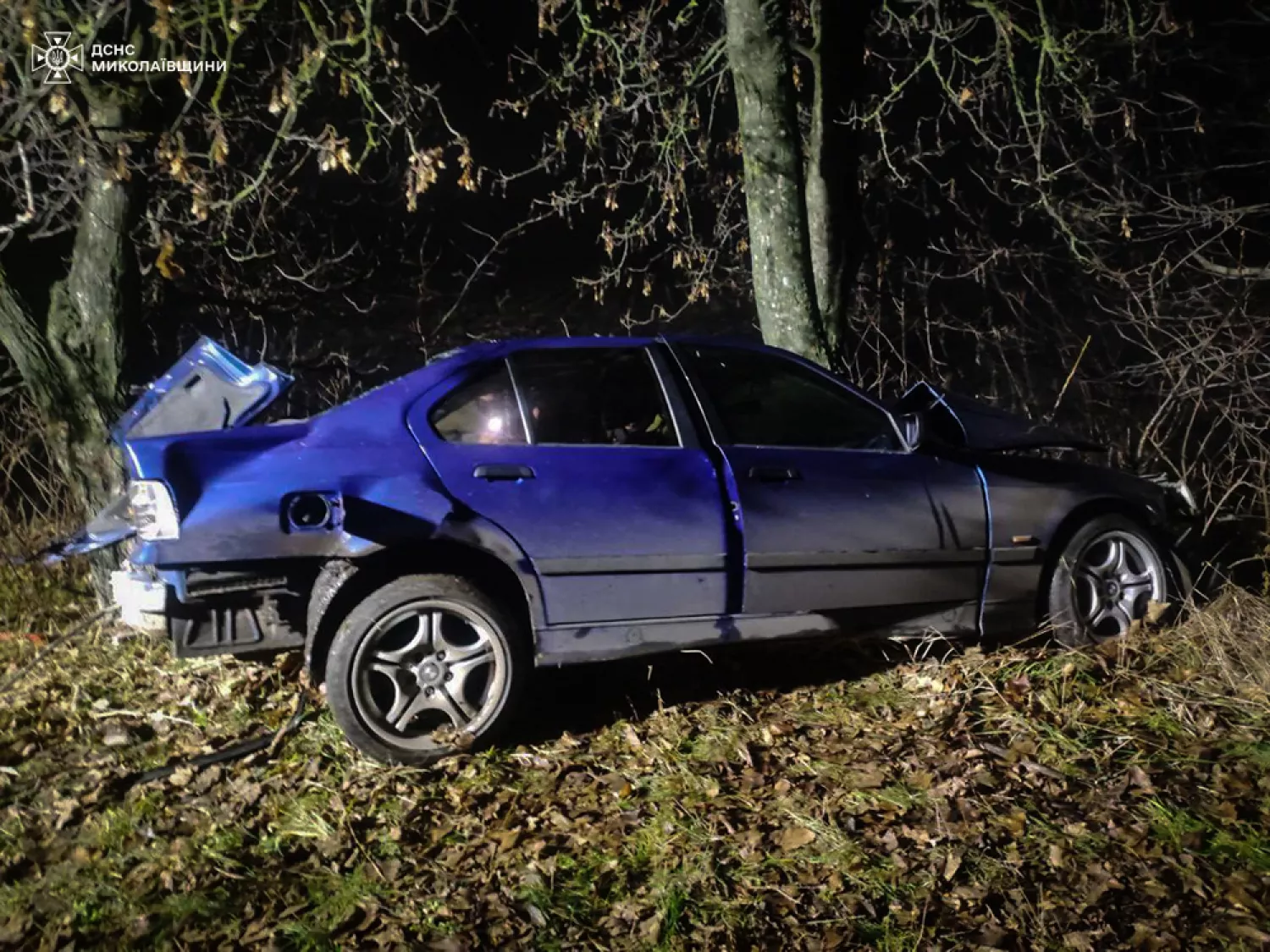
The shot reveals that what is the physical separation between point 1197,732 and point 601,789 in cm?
239

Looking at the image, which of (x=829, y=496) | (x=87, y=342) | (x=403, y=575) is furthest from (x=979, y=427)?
(x=87, y=342)

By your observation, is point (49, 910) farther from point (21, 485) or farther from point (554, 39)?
point (554, 39)

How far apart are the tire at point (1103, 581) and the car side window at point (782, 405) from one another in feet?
3.48

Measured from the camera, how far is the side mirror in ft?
15.4

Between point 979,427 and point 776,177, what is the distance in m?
2.31

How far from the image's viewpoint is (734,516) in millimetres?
4473

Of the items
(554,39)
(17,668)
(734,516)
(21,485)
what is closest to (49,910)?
(17,668)

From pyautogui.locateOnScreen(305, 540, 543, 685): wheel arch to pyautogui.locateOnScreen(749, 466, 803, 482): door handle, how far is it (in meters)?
1.04

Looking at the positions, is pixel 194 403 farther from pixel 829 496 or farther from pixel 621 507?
pixel 829 496

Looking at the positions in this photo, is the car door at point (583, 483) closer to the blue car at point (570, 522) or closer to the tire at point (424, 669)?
the blue car at point (570, 522)

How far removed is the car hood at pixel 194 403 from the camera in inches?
188

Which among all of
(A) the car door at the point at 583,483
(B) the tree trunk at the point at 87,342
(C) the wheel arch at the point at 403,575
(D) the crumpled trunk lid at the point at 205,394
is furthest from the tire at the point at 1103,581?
(B) the tree trunk at the point at 87,342

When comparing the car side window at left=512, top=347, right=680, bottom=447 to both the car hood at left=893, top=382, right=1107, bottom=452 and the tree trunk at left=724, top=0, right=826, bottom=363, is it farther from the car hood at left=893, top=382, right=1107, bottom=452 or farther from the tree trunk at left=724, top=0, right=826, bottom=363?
the tree trunk at left=724, top=0, right=826, bottom=363

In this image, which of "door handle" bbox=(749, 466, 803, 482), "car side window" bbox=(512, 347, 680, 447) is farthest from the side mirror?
"car side window" bbox=(512, 347, 680, 447)
